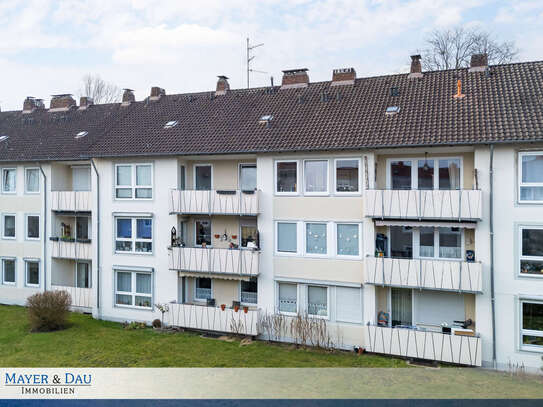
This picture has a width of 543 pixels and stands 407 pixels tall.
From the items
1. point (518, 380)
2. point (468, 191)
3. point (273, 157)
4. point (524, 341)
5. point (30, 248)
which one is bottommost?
point (518, 380)

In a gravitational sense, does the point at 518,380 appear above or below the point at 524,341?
below

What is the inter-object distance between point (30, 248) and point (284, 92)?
14.7 m

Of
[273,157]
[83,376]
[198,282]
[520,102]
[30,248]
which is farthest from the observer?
[30,248]

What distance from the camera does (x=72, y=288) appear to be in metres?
22.9

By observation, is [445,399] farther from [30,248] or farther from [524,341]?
[30,248]

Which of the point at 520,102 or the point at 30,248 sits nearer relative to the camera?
the point at 520,102

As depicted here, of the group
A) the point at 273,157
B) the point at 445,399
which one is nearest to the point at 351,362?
the point at 445,399

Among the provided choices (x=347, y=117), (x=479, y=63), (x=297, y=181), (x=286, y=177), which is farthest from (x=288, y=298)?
(x=479, y=63)

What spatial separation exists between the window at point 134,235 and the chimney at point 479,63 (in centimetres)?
1475

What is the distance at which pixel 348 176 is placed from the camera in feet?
58.1

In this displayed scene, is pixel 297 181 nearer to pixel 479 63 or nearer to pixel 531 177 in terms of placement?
pixel 531 177

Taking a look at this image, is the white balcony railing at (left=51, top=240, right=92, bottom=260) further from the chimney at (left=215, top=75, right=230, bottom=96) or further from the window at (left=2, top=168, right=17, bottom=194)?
the chimney at (left=215, top=75, right=230, bottom=96)

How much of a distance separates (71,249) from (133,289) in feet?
13.5

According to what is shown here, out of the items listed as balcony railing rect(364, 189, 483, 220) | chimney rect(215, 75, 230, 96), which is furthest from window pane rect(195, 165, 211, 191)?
balcony railing rect(364, 189, 483, 220)
